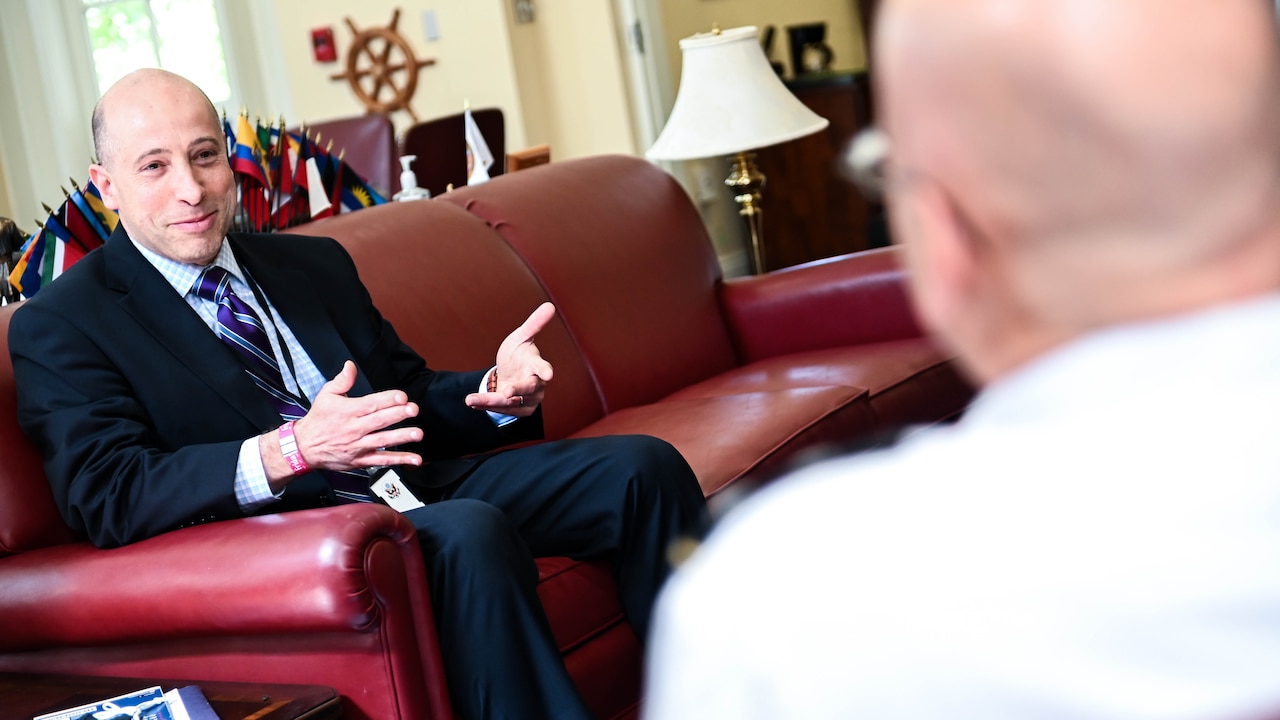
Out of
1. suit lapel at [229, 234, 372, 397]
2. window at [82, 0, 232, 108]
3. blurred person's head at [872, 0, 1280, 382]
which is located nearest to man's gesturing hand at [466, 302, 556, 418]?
suit lapel at [229, 234, 372, 397]

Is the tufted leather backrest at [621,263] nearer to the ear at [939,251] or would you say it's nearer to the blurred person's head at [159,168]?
the blurred person's head at [159,168]

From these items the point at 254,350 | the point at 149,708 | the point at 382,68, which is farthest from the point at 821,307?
the point at 382,68

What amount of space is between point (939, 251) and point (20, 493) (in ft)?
5.74

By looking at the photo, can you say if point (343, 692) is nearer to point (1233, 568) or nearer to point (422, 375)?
→ point (422, 375)

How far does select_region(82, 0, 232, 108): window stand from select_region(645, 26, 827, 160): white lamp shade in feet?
11.9

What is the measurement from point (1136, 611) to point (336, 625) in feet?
4.22

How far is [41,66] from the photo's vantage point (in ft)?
20.8

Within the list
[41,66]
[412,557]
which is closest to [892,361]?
[412,557]

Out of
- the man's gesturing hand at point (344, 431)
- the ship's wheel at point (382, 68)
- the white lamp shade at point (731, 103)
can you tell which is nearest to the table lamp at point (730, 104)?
the white lamp shade at point (731, 103)

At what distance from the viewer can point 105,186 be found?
2100 millimetres

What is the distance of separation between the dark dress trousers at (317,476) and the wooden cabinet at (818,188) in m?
3.75

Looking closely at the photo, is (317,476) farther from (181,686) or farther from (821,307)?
(821,307)

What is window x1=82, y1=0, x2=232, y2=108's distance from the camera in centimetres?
655

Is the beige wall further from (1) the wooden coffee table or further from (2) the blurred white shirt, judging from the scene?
(2) the blurred white shirt
